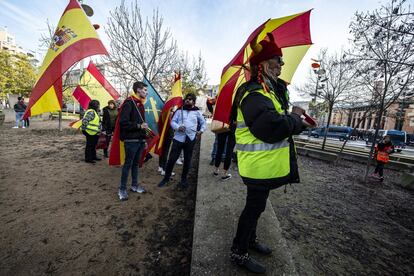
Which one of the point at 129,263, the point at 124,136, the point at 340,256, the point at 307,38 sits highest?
the point at 307,38

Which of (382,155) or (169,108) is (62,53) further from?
(382,155)

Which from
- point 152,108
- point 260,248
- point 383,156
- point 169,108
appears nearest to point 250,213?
point 260,248

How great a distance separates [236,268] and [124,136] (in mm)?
2795

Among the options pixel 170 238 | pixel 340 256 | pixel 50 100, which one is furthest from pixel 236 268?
pixel 50 100

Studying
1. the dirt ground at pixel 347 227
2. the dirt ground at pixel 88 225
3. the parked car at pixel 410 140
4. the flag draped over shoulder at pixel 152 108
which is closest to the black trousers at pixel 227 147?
the dirt ground at pixel 88 225

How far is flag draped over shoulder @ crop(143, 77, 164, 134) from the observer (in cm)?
512

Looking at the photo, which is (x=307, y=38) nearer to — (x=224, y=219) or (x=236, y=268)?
(x=224, y=219)

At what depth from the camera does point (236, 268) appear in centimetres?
195

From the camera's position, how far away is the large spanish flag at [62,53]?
2656mm

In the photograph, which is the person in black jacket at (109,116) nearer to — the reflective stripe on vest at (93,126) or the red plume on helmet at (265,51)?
the reflective stripe on vest at (93,126)

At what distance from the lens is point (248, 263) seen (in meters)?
1.91

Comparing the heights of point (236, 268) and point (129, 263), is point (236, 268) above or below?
above

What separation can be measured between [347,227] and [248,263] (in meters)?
2.57

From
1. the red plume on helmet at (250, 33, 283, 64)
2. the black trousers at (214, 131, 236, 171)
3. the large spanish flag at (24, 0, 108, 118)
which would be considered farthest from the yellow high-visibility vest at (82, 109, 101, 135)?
the red plume on helmet at (250, 33, 283, 64)
